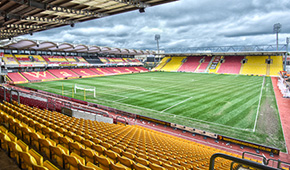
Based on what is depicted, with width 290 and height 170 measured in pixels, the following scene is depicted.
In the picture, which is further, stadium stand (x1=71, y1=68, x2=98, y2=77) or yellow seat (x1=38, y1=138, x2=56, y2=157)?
stadium stand (x1=71, y1=68, x2=98, y2=77)

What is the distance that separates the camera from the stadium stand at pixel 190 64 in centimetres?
6886

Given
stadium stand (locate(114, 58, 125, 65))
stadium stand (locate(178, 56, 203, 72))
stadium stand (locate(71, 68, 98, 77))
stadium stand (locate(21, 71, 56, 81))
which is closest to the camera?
stadium stand (locate(21, 71, 56, 81))

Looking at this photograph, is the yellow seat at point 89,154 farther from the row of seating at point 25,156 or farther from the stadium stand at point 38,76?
the stadium stand at point 38,76

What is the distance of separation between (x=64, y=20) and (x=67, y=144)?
13.9 meters

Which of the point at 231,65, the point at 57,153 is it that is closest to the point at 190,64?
the point at 231,65

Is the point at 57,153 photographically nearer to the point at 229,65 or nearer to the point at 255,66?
the point at 255,66

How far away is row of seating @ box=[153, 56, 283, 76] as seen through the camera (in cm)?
5638

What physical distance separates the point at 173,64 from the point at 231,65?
23408 mm

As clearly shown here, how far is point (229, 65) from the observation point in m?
63.7

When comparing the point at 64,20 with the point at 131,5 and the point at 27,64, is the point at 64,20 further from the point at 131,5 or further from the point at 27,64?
the point at 27,64

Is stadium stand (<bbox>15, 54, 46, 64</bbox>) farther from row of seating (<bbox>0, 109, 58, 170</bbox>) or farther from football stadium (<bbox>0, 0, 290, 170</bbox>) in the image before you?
row of seating (<bbox>0, 109, 58, 170</bbox>)

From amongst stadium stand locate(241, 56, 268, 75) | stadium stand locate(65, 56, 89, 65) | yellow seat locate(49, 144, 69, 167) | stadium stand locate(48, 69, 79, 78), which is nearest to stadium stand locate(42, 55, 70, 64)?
stadium stand locate(65, 56, 89, 65)

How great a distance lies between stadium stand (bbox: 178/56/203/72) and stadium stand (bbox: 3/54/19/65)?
5453 cm

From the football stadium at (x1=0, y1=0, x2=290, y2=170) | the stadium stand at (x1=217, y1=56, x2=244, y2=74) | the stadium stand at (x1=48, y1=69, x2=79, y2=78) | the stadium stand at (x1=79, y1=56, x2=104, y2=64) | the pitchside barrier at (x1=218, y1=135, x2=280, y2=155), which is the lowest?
the pitchside barrier at (x1=218, y1=135, x2=280, y2=155)
